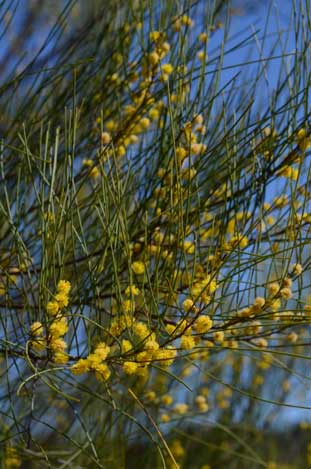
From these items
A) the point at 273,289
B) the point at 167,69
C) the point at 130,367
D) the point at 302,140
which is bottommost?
the point at 130,367

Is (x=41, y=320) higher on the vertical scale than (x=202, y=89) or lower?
lower

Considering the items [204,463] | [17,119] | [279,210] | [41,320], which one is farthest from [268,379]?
[41,320]

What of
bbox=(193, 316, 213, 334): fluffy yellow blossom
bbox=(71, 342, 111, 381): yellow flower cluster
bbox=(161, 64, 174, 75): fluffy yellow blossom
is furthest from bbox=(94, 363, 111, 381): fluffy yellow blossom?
bbox=(161, 64, 174, 75): fluffy yellow blossom

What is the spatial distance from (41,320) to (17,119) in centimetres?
43

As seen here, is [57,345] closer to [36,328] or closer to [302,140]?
[36,328]

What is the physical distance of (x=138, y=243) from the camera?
1036mm

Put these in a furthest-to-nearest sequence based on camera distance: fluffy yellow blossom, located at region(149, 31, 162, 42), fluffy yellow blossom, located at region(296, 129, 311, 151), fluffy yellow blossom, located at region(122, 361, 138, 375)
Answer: fluffy yellow blossom, located at region(149, 31, 162, 42), fluffy yellow blossom, located at region(296, 129, 311, 151), fluffy yellow blossom, located at region(122, 361, 138, 375)

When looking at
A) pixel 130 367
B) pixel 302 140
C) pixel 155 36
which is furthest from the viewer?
pixel 155 36

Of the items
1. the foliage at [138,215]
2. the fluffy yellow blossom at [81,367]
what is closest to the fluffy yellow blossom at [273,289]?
the foliage at [138,215]

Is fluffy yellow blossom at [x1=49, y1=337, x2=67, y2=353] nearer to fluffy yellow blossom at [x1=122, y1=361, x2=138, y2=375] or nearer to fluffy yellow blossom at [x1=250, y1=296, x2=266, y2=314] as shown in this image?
fluffy yellow blossom at [x1=122, y1=361, x2=138, y2=375]

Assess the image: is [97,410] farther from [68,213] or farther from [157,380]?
[68,213]

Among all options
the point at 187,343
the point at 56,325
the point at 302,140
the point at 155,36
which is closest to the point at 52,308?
the point at 56,325

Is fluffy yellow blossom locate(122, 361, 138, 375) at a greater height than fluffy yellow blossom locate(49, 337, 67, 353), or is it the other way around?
fluffy yellow blossom locate(49, 337, 67, 353)

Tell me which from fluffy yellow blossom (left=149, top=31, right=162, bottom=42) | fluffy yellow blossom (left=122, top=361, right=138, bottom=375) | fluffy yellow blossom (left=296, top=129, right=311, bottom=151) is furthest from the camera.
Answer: fluffy yellow blossom (left=149, top=31, right=162, bottom=42)
